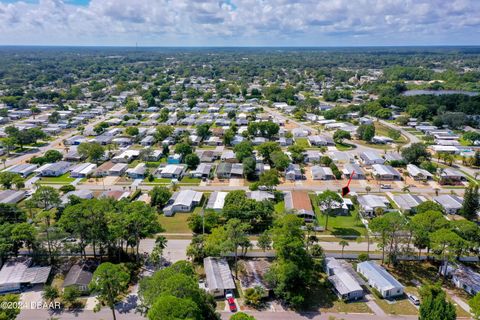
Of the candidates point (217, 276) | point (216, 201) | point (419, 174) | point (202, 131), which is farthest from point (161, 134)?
point (419, 174)

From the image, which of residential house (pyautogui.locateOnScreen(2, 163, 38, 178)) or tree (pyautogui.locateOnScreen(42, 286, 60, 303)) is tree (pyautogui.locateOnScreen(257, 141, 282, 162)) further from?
tree (pyautogui.locateOnScreen(42, 286, 60, 303))

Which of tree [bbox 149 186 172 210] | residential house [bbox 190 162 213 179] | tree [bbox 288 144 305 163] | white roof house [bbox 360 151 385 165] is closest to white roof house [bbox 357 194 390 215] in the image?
white roof house [bbox 360 151 385 165]

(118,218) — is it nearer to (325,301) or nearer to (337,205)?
(325,301)

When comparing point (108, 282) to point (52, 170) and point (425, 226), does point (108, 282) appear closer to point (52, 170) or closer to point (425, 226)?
point (425, 226)

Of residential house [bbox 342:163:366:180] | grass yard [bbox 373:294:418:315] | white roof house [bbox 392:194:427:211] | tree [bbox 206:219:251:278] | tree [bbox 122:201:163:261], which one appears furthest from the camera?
residential house [bbox 342:163:366:180]

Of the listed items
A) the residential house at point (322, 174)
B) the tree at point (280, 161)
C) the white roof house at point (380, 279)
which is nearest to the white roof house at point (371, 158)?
the residential house at point (322, 174)
